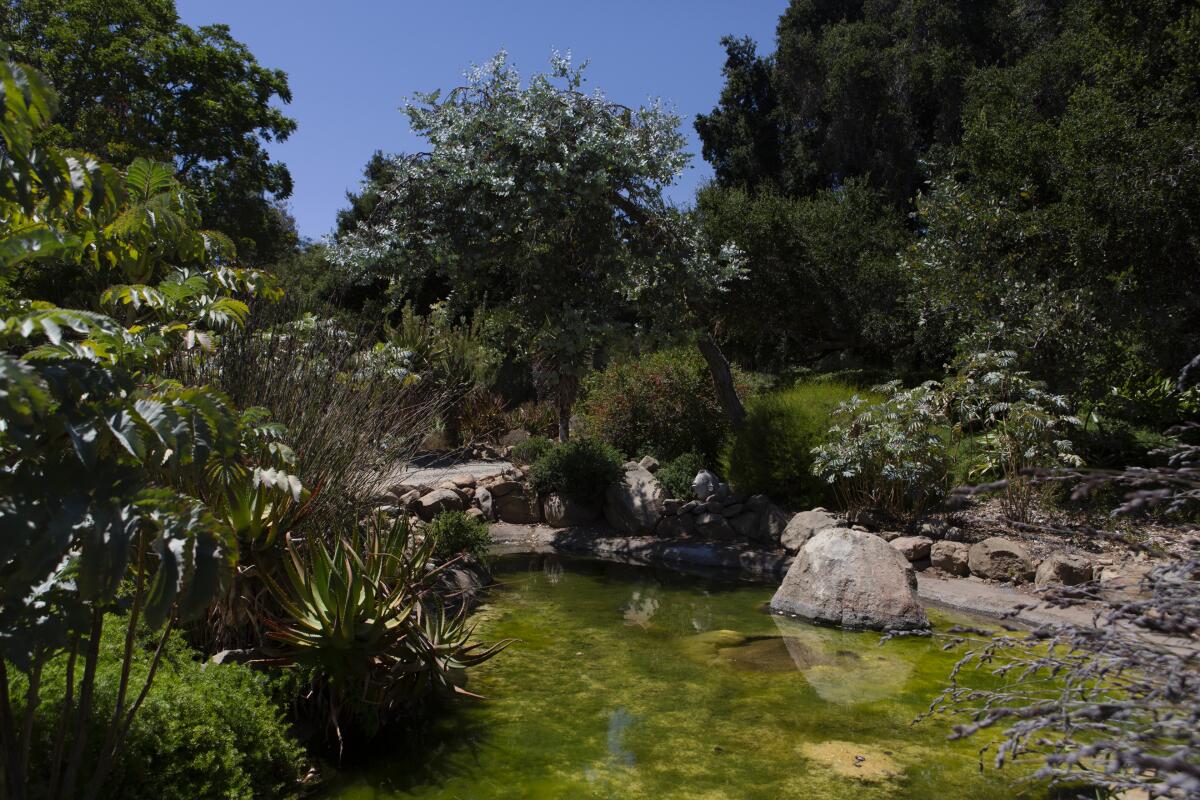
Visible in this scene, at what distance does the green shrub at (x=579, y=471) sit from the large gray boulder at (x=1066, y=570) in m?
4.99

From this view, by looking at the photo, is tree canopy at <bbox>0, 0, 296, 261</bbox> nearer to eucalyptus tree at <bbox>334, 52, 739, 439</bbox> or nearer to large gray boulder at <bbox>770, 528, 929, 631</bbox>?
eucalyptus tree at <bbox>334, 52, 739, 439</bbox>

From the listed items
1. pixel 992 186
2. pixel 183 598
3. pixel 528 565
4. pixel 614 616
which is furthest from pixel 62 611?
pixel 992 186

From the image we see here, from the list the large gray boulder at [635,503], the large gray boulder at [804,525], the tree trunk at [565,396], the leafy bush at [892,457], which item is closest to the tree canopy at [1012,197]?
the leafy bush at [892,457]

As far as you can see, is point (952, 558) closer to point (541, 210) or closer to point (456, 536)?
point (456, 536)

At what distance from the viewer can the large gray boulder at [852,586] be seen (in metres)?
6.65

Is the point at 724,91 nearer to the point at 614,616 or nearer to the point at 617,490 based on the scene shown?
the point at 617,490

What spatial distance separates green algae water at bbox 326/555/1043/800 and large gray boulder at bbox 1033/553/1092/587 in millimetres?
1046

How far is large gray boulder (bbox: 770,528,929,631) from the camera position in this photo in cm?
665

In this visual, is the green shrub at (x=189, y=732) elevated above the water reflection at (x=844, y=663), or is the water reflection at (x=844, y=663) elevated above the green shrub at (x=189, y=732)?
the green shrub at (x=189, y=732)

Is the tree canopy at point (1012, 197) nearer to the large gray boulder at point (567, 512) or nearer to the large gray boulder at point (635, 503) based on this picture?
the large gray boulder at point (635, 503)

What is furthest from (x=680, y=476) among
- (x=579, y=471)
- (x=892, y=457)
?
(x=892, y=457)

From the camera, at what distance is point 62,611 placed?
231 cm

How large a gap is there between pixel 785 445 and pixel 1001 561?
285 cm

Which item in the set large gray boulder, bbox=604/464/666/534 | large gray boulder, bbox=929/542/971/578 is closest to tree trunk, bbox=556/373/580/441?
large gray boulder, bbox=604/464/666/534
